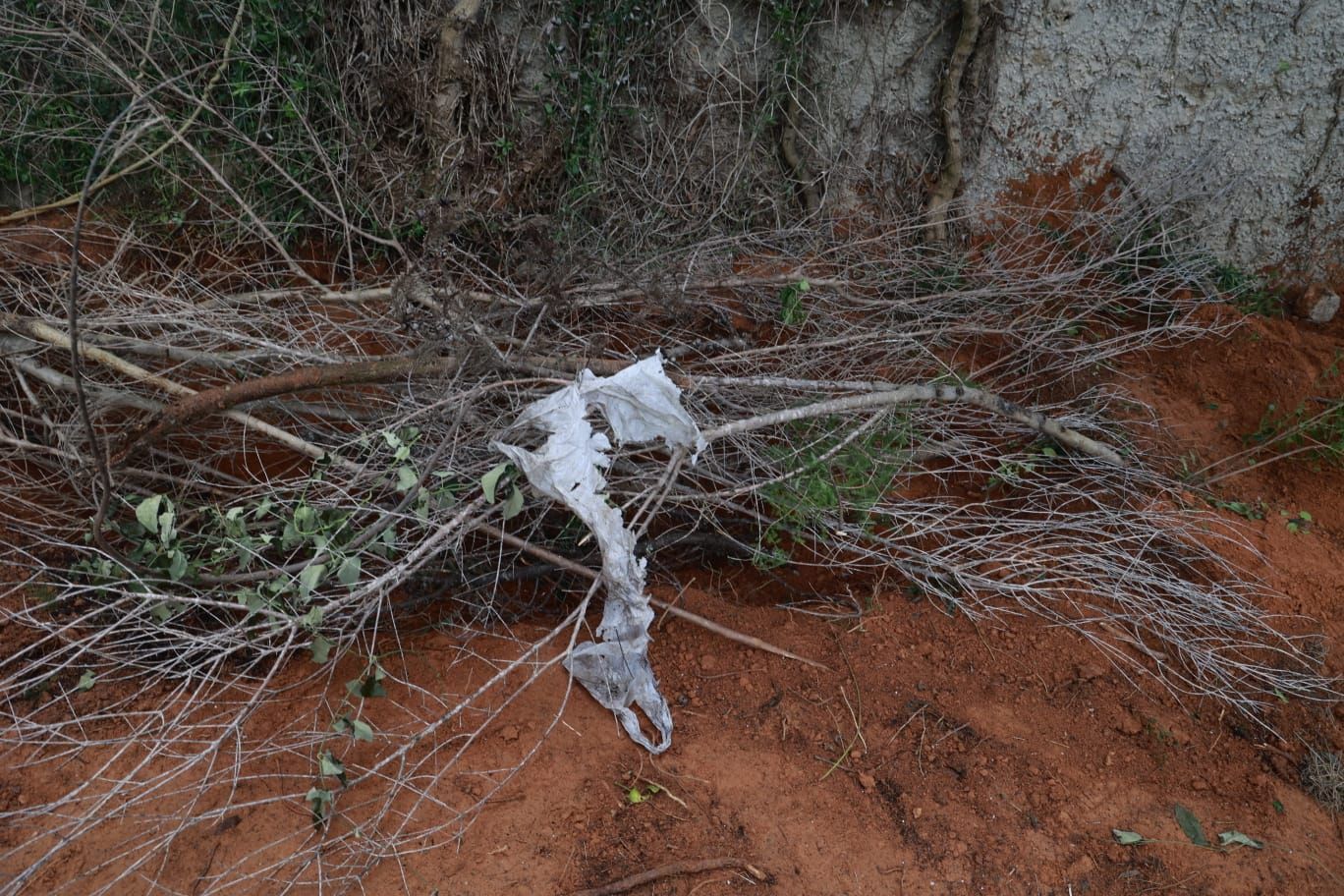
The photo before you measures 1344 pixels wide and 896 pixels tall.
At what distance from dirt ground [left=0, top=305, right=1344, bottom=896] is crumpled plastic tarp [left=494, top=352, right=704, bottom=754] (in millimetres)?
73

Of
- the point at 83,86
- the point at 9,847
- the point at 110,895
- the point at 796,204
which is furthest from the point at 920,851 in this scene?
the point at 83,86

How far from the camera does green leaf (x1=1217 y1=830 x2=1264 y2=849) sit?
2.01m

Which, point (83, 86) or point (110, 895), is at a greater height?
point (83, 86)

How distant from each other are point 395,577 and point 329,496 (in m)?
0.47

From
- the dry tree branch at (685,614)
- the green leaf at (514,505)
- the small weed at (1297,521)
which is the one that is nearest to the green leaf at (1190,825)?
the dry tree branch at (685,614)

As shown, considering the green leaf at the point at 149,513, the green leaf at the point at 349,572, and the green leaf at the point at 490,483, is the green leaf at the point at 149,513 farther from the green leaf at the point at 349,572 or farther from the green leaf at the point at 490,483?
the green leaf at the point at 490,483

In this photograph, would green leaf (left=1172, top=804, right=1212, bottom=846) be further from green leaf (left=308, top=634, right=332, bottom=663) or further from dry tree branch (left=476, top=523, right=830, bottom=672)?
green leaf (left=308, top=634, right=332, bottom=663)

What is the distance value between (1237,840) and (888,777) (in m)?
0.77

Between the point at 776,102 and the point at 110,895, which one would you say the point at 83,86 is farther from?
the point at 110,895

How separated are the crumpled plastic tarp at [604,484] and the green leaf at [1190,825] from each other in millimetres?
1171

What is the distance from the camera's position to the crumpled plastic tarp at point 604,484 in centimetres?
208

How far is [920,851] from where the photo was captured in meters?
1.96

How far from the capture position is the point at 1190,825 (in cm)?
204

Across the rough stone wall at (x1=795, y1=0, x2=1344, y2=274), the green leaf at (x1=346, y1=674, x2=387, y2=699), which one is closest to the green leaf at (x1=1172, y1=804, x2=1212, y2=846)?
the green leaf at (x1=346, y1=674, x2=387, y2=699)
